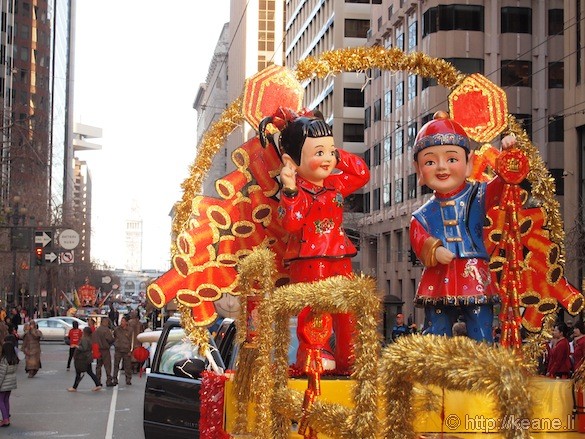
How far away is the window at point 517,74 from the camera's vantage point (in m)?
41.1

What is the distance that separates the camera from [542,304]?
775cm

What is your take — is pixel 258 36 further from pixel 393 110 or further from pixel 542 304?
pixel 542 304

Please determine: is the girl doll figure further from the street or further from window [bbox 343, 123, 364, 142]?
window [bbox 343, 123, 364, 142]

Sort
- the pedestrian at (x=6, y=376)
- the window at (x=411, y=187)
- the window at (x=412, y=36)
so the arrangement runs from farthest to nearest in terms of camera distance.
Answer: the window at (x=412, y=36) < the window at (x=411, y=187) < the pedestrian at (x=6, y=376)

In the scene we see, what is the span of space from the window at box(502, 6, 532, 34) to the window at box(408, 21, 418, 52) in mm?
4430

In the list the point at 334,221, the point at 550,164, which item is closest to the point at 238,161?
the point at 334,221

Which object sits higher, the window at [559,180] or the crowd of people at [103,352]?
the window at [559,180]

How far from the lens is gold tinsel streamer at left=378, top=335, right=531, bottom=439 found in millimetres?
2828

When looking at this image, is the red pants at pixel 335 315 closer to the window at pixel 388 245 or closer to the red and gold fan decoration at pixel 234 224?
the red and gold fan decoration at pixel 234 224

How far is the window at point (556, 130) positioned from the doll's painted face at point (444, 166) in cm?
3285

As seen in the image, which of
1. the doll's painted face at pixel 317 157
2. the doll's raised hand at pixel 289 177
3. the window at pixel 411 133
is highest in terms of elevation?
the window at pixel 411 133

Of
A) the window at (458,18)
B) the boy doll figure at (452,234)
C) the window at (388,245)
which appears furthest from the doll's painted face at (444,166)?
the window at (388,245)

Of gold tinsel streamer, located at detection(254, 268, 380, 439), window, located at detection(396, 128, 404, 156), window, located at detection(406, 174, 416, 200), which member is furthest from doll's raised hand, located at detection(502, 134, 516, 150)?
window, located at detection(396, 128, 404, 156)

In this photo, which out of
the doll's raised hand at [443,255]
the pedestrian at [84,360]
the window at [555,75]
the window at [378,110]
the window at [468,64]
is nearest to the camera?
the doll's raised hand at [443,255]
